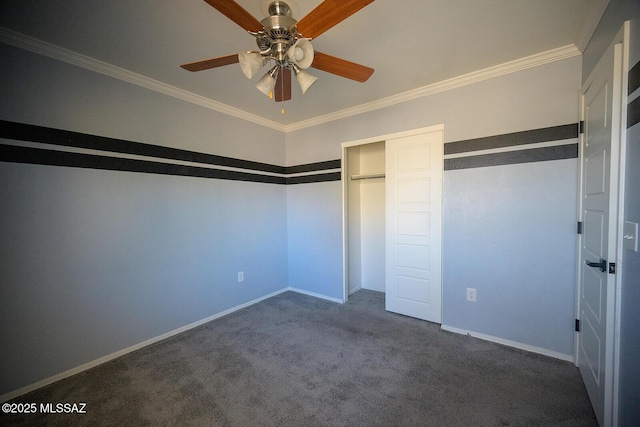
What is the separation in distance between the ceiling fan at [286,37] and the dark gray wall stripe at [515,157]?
1432 mm

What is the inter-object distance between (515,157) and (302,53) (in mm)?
2069

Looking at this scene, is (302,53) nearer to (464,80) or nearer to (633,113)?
(633,113)

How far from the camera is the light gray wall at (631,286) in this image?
1094 mm

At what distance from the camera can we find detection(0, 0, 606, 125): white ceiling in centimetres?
156

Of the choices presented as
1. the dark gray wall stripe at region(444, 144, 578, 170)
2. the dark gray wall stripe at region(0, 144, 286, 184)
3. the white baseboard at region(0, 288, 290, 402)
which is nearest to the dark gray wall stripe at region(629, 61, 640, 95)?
the dark gray wall stripe at region(444, 144, 578, 170)

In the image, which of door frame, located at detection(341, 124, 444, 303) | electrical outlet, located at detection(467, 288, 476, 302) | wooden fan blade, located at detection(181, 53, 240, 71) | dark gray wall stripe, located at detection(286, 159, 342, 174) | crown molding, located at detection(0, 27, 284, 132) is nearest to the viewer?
wooden fan blade, located at detection(181, 53, 240, 71)

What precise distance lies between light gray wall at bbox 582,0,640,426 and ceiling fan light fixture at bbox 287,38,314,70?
4.85ft

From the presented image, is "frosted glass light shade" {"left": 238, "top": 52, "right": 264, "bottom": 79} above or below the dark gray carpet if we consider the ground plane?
above

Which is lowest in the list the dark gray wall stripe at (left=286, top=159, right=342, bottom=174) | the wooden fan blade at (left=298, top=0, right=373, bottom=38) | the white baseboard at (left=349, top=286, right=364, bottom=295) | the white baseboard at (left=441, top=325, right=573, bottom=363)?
the white baseboard at (left=349, top=286, right=364, bottom=295)

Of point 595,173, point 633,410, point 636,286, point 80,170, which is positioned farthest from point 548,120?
point 80,170

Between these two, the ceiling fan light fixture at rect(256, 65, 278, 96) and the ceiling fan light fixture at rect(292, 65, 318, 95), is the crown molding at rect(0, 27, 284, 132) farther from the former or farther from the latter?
the ceiling fan light fixture at rect(292, 65, 318, 95)

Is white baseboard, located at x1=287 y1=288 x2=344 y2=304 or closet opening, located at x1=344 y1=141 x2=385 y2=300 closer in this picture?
white baseboard, located at x1=287 y1=288 x2=344 y2=304

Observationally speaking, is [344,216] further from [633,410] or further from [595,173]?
[633,410]

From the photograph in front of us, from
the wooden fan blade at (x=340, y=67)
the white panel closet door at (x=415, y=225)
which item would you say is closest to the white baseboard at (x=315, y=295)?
the white panel closet door at (x=415, y=225)
